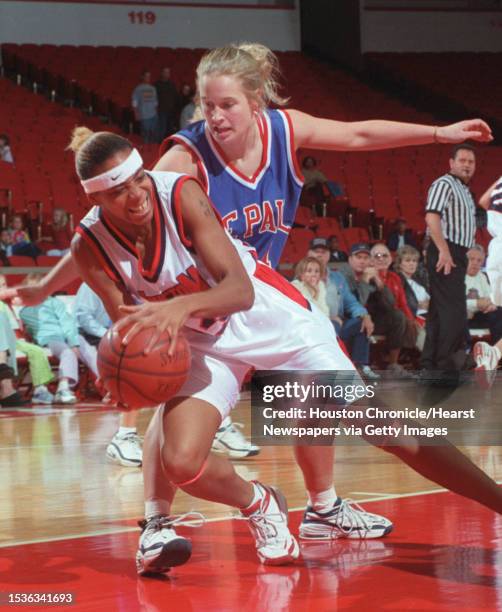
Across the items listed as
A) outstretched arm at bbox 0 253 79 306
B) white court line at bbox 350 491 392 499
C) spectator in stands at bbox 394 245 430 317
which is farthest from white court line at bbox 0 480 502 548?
spectator in stands at bbox 394 245 430 317

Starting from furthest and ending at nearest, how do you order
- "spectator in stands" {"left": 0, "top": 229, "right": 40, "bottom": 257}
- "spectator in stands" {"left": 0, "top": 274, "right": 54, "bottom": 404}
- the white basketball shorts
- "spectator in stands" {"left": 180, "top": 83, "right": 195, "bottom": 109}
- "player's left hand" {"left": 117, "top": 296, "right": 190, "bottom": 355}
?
"spectator in stands" {"left": 180, "top": 83, "right": 195, "bottom": 109}
"spectator in stands" {"left": 0, "top": 229, "right": 40, "bottom": 257}
"spectator in stands" {"left": 0, "top": 274, "right": 54, "bottom": 404}
the white basketball shorts
"player's left hand" {"left": 117, "top": 296, "right": 190, "bottom": 355}

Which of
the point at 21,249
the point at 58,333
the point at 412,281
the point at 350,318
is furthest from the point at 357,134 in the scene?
the point at 21,249

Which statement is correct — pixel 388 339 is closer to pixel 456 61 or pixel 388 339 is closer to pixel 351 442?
pixel 351 442

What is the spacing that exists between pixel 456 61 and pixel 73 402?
45.0ft

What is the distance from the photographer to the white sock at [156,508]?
3616 mm

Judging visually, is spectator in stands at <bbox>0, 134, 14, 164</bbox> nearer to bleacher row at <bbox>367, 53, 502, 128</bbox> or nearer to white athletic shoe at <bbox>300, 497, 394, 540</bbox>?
bleacher row at <bbox>367, 53, 502, 128</bbox>

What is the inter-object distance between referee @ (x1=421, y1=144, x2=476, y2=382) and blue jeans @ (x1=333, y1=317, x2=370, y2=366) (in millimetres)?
1963

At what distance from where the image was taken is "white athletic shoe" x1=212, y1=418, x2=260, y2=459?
20.4ft

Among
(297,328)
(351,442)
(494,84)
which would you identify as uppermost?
(494,84)

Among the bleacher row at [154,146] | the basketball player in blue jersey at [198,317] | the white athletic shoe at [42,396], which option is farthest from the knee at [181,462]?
the bleacher row at [154,146]

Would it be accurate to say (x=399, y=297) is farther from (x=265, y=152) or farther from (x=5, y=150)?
(x=265, y=152)

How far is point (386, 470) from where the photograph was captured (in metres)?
5.62

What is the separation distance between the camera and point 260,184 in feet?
13.1

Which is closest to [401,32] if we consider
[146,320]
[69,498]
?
[69,498]
